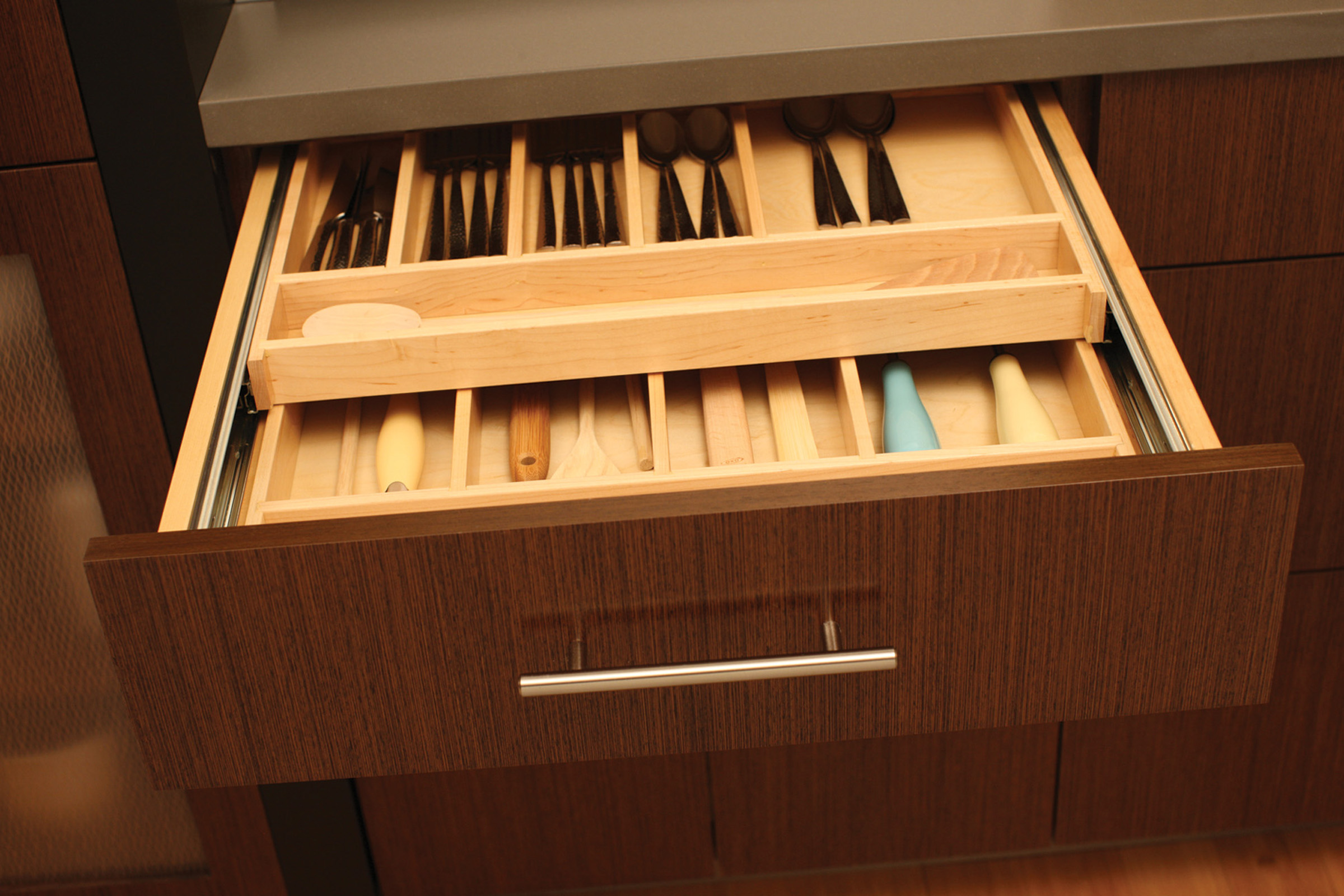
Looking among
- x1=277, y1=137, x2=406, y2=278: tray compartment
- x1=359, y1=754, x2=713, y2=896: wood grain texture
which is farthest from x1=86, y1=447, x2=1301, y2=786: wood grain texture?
x1=359, y1=754, x2=713, y2=896: wood grain texture

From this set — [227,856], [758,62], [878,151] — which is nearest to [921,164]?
[878,151]

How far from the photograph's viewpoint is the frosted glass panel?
0.91 metres

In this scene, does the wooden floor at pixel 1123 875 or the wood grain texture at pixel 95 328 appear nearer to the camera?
the wood grain texture at pixel 95 328

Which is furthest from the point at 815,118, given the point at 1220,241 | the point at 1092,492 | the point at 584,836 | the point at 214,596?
the point at 584,836

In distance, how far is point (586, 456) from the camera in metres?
0.69

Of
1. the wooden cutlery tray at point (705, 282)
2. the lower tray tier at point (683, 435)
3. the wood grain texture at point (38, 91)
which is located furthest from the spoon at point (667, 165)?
the wood grain texture at point (38, 91)

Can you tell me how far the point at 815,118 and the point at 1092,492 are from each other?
0.52 m

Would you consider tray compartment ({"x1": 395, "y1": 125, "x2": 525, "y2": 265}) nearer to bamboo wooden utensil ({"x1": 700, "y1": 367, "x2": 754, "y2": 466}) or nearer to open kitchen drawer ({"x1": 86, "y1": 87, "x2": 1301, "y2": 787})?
open kitchen drawer ({"x1": 86, "y1": 87, "x2": 1301, "y2": 787})

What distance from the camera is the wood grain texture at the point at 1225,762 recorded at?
1.11 m

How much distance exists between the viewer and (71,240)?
85cm

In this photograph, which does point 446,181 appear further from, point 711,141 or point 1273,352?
point 1273,352

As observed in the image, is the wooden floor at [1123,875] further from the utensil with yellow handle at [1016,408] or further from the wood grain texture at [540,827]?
the utensil with yellow handle at [1016,408]

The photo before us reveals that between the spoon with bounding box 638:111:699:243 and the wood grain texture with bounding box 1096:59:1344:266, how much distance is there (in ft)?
1.07

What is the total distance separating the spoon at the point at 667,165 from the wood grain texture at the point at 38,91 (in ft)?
1.40
